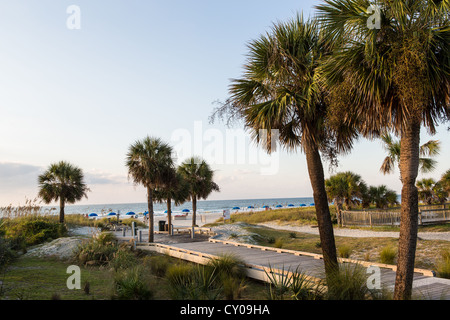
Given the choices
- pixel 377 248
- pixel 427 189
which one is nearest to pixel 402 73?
pixel 377 248

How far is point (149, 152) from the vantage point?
18844mm

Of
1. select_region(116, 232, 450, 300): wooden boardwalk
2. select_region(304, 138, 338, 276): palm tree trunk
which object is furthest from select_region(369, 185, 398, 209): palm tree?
Result: select_region(304, 138, 338, 276): palm tree trunk

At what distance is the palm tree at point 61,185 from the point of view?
24875mm

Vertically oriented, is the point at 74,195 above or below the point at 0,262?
above

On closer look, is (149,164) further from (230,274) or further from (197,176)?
(197,176)

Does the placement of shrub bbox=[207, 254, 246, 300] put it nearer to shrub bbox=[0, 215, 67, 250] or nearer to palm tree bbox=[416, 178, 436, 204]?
shrub bbox=[0, 215, 67, 250]

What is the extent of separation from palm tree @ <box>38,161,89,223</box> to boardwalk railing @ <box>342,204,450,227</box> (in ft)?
72.1

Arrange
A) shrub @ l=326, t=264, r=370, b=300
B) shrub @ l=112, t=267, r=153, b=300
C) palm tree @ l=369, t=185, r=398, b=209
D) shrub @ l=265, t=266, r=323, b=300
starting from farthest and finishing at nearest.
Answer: palm tree @ l=369, t=185, r=398, b=209, shrub @ l=112, t=267, r=153, b=300, shrub @ l=265, t=266, r=323, b=300, shrub @ l=326, t=264, r=370, b=300

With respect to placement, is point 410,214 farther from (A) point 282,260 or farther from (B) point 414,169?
(A) point 282,260

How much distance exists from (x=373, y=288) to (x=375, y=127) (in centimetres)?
339

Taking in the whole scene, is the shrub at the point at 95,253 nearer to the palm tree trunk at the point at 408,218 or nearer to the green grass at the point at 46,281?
the green grass at the point at 46,281

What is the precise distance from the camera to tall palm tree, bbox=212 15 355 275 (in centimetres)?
816
